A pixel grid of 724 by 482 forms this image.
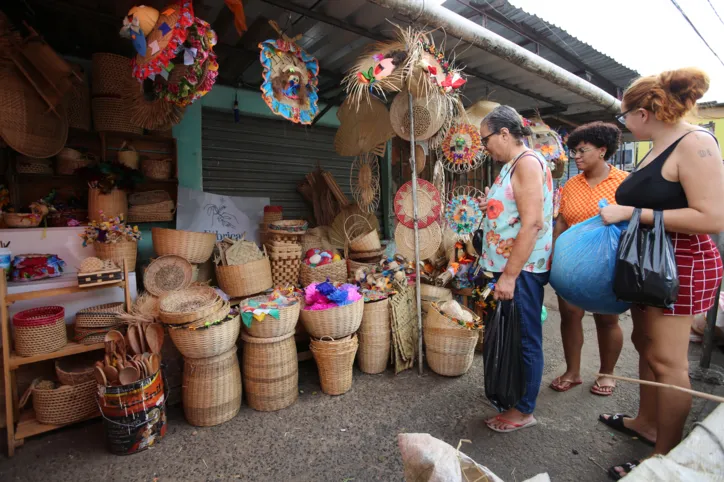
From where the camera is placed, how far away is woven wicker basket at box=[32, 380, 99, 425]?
245cm

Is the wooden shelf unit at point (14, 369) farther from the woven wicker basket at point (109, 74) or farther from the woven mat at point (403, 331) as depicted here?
the woven mat at point (403, 331)

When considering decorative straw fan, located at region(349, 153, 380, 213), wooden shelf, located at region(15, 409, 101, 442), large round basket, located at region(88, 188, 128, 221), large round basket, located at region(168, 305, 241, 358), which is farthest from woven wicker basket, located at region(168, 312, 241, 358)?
decorative straw fan, located at region(349, 153, 380, 213)

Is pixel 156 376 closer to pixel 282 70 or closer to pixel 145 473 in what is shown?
pixel 145 473

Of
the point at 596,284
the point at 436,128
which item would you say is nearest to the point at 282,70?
the point at 436,128

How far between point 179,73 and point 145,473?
264 cm

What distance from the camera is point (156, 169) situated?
4020 millimetres

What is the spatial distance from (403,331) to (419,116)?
2.05 meters

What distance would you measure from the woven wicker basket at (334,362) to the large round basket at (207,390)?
0.69 metres

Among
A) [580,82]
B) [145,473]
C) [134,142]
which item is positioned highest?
[580,82]

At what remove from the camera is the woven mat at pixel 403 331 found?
3.34 metres

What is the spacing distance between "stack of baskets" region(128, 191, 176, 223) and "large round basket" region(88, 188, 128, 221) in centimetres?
33

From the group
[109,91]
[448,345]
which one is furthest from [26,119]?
[448,345]

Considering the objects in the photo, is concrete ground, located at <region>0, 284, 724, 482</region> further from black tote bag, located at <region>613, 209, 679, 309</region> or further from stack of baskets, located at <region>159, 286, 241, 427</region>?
black tote bag, located at <region>613, 209, 679, 309</region>

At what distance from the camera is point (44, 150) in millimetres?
3135
